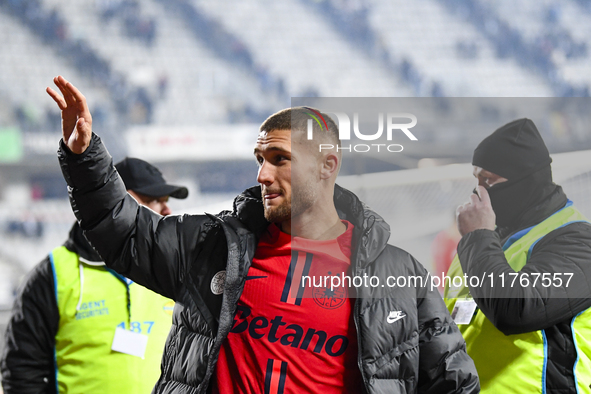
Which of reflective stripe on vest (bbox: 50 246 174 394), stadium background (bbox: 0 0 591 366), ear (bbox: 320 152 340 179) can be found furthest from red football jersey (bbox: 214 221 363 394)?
stadium background (bbox: 0 0 591 366)

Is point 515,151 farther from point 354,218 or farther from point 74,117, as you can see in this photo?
point 74,117

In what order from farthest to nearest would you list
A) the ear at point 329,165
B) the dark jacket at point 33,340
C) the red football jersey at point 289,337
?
the dark jacket at point 33,340 → the ear at point 329,165 → the red football jersey at point 289,337

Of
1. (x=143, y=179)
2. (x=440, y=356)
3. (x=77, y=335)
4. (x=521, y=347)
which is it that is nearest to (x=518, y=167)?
(x=521, y=347)

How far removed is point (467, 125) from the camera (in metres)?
1.90

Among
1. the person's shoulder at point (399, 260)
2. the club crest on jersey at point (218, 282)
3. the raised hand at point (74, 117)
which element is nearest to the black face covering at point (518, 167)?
the person's shoulder at point (399, 260)

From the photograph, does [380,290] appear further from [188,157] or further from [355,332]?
[188,157]

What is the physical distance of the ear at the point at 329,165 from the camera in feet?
4.77

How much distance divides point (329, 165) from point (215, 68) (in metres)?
10.2

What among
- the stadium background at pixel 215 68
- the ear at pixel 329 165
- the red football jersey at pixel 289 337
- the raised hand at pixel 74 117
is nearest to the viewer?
the raised hand at pixel 74 117

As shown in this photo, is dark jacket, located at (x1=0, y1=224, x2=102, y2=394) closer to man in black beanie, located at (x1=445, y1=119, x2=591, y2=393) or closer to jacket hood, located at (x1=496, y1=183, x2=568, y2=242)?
man in black beanie, located at (x1=445, y1=119, x2=591, y2=393)

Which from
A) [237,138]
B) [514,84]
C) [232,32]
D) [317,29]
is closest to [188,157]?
[237,138]

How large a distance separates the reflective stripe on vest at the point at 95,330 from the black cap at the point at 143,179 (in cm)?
36

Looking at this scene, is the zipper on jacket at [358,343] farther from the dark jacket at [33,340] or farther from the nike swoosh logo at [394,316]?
the dark jacket at [33,340]

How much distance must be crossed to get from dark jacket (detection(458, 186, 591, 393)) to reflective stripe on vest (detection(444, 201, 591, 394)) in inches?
Answer: 0.8
